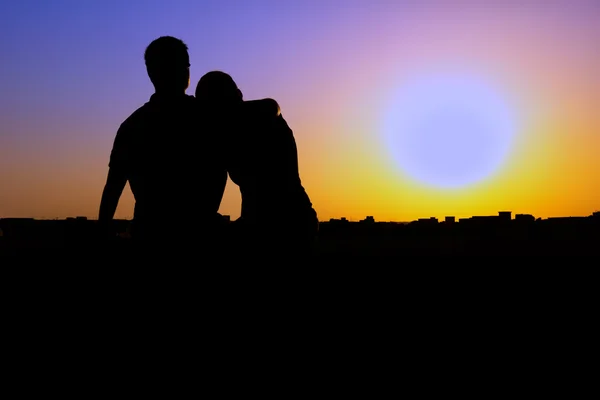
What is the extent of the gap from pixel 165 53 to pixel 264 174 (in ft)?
3.48

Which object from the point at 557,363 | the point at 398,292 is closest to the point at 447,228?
the point at 398,292

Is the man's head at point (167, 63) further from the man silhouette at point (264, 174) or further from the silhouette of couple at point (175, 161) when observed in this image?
the man silhouette at point (264, 174)

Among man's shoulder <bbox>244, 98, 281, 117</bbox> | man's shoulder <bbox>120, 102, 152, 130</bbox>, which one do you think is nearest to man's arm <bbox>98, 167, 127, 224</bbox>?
man's shoulder <bbox>120, 102, 152, 130</bbox>

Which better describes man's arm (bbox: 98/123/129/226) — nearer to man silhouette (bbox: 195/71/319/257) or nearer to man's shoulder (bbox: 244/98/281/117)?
man silhouette (bbox: 195/71/319/257)

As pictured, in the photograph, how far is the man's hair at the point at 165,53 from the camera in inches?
149

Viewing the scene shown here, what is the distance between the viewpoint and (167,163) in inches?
148

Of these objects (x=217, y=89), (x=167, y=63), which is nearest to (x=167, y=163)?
(x=167, y=63)

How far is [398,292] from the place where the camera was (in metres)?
7.66

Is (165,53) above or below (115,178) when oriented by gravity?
above

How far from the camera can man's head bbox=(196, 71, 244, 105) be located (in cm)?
429

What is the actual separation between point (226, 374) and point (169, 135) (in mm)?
1173

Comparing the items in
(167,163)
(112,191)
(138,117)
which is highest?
(138,117)

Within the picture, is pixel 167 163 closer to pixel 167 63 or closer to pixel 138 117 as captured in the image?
pixel 138 117

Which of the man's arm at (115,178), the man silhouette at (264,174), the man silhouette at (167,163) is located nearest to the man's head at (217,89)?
the man silhouette at (264,174)
